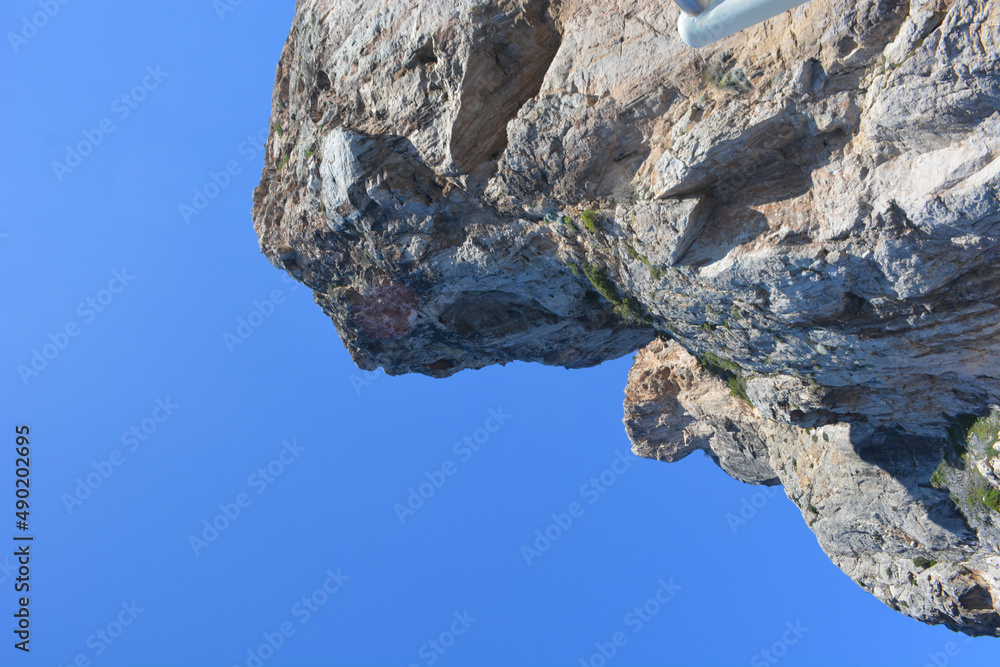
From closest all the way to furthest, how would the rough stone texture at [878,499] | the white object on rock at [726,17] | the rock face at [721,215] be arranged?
the white object on rock at [726,17] → the rock face at [721,215] → the rough stone texture at [878,499]

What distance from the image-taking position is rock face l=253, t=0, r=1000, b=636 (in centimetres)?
1305

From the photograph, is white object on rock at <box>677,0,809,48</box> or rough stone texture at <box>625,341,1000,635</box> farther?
rough stone texture at <box>625,341,1000,635</box>

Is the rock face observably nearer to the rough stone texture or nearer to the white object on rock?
the rough stone texture

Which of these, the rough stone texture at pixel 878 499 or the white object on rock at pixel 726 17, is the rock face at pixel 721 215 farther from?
the white object on rock at pixel 726 17

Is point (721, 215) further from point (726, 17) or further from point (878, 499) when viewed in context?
point (878, 499)

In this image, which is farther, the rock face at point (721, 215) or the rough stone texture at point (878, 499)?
the rough stone texture at point (878, 499)

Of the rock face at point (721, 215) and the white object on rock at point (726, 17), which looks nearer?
the white object on rock at point (726, 17)

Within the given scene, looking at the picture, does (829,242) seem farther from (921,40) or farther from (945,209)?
(921,40)

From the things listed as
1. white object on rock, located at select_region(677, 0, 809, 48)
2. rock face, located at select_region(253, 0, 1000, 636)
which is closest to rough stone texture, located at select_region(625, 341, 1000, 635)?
rock face, located at select_region(253, 0, 1000, 636)

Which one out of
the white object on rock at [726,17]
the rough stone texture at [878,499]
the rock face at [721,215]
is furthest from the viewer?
the rough stone texture at [878,499]

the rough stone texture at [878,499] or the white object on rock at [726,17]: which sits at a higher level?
the white object on rock at [726,17]

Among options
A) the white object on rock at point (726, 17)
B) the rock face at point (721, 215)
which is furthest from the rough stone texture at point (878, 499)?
the white object on rock at point (726, 17)

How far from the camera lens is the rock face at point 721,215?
13.1 metres

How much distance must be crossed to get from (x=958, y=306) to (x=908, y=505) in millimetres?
13173
